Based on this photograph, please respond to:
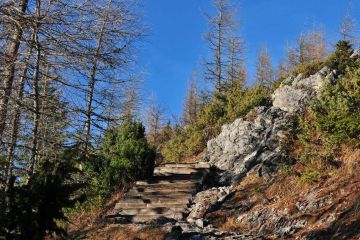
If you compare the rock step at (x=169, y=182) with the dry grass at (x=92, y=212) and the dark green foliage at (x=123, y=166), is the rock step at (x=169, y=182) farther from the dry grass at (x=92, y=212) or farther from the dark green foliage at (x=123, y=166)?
the dry grass at (x=92, y=212)

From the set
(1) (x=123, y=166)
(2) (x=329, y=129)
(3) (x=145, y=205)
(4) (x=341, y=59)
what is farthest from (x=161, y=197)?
(4) (x=341, y=59)

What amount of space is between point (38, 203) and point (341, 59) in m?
15.4

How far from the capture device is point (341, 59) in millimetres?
16984

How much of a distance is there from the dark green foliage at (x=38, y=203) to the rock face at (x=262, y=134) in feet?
28.7

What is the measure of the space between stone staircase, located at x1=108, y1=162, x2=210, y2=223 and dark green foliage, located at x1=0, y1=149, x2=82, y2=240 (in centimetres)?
722

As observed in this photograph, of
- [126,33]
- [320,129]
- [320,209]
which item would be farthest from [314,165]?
[126,33]

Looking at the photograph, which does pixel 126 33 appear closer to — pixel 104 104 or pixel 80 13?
pixel 80 13

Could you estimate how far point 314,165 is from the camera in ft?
35.6

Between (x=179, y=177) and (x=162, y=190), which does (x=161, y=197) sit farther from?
(x=179, y=177)

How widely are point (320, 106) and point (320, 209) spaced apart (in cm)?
464

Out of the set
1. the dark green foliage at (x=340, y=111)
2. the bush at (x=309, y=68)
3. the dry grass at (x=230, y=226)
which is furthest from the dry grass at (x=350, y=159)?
the bush at (x=309, y=68)

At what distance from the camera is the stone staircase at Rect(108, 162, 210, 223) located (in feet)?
38.7

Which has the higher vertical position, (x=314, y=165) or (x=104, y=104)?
(x=104, y=104)

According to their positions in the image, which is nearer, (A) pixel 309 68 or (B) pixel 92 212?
(B) pixel 92 212
